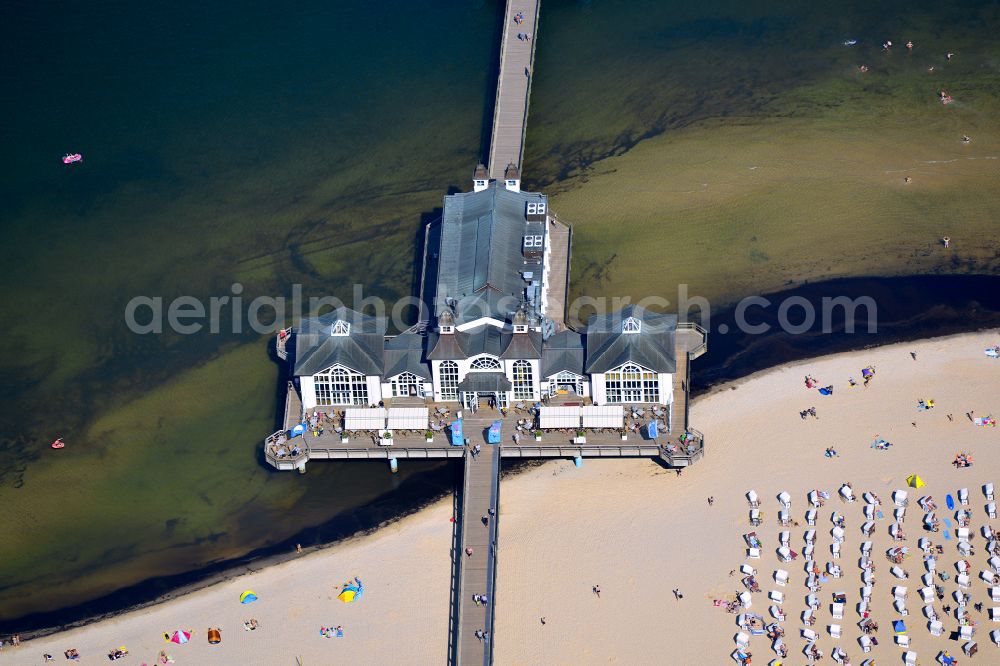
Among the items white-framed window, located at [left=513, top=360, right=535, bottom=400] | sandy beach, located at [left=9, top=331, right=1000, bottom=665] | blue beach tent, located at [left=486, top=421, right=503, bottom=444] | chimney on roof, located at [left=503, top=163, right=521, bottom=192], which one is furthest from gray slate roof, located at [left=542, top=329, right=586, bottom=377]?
chimney on roof, located at [left=503, top=163, right=521, bottom=192]

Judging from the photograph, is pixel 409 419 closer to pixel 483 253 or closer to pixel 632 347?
pixel 483 253

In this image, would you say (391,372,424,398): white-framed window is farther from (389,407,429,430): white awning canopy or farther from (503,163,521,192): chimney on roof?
(503,163,521,192): chimney on roof

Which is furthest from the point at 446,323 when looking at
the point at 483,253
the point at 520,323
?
the point at 483,253

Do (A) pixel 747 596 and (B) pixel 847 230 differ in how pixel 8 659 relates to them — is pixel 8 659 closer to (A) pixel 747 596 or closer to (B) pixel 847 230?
(A) pixel 747 596

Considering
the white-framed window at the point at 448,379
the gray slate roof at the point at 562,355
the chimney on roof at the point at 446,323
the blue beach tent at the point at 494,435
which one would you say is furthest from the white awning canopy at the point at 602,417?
the chimney on roof at the point at 446,323

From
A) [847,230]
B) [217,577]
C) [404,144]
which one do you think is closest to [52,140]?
[404,144]
